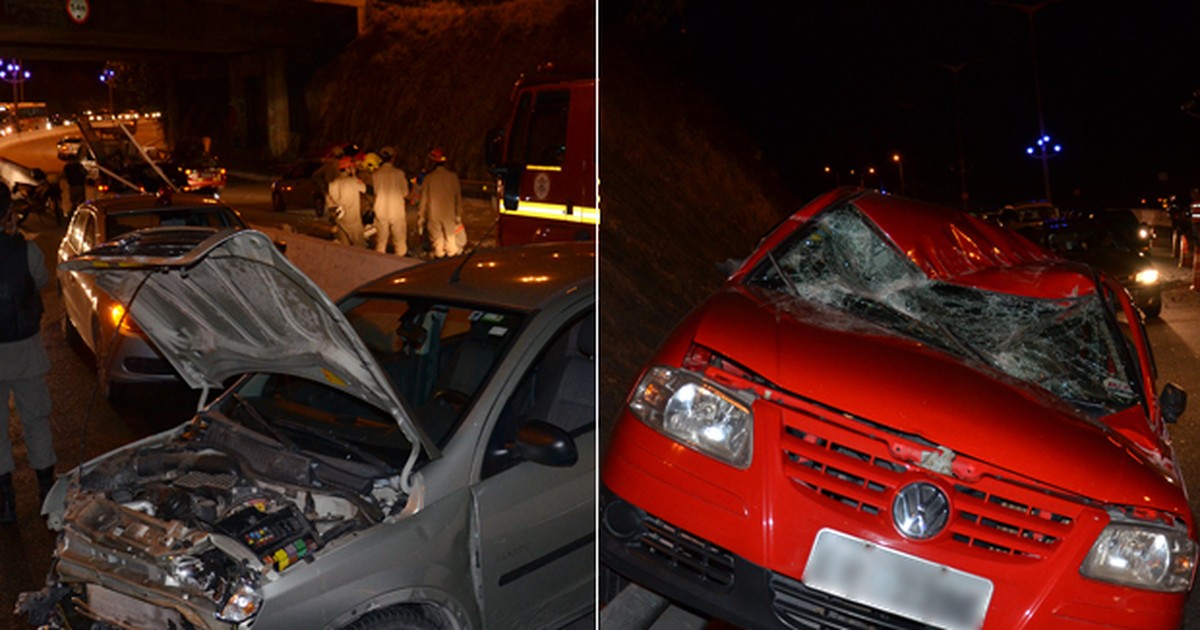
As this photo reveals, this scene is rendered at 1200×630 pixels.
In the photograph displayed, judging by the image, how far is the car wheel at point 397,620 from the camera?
2955 mm

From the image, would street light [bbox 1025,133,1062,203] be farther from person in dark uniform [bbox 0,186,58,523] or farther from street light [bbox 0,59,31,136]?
street light [bbox 0,59,31,136]

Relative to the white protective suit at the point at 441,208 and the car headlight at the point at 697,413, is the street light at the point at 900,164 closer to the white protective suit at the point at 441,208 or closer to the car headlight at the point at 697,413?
the white protective suit at the point at 441,208

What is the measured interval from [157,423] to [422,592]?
4.91 meters

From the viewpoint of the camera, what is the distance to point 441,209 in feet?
43.0

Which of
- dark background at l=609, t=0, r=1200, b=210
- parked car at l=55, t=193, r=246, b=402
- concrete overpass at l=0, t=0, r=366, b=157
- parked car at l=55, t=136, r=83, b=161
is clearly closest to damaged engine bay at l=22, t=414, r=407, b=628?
parked car at l=55, t=193, r=246, b=402

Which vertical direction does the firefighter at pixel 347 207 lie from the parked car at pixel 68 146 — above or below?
below

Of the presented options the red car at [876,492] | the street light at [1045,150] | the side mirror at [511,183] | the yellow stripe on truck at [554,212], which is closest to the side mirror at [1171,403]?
the red car at [876,492]

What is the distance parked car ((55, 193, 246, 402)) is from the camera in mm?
A: 7242

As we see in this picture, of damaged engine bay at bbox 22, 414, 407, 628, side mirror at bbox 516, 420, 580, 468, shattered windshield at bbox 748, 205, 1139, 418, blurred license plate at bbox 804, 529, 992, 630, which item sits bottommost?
blurred license plate at bbox 804, 529, 992, 630

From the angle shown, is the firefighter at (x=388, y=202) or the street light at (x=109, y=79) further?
the street light at (x=109, y=79)

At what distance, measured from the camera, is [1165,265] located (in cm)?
2223

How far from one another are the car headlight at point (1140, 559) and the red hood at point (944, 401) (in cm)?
9

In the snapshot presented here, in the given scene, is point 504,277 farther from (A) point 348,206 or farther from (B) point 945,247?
(A) point 348,206

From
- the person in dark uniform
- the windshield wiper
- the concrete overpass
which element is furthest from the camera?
the concrete overpass
